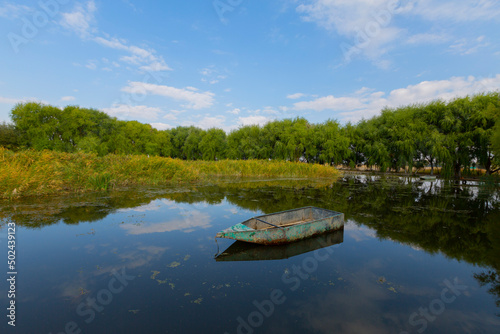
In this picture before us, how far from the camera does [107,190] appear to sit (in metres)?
14.1

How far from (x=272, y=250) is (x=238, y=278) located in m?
1.65

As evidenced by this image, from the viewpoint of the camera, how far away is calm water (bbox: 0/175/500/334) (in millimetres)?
3576

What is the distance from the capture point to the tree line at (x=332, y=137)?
100 feet

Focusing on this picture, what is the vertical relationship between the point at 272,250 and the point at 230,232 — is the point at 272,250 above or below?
below

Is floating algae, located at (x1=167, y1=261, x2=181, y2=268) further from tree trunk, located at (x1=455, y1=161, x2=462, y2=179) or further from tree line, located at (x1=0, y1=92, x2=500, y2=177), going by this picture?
tree trunk, located at (x1=455, y1=161, x2=462, y2=179)

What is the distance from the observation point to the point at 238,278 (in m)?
4.84

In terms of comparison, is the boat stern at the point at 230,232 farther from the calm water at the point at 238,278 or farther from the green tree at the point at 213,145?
the green tree at the point at 213,145

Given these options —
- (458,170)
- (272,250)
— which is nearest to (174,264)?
(272,250)

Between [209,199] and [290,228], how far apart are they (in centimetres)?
733

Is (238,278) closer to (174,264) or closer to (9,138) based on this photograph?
(174,264)

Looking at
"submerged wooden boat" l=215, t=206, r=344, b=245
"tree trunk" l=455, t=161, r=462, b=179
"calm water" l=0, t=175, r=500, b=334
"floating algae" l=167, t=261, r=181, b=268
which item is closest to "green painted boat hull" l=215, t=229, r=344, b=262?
"calm water" l=0, t=175, r=500, b=334

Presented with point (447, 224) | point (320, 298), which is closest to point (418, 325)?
point (320, 298)

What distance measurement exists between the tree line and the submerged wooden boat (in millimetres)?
25467

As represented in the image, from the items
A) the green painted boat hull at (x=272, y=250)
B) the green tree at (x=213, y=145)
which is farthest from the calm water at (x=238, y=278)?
the green tree at (x=213, y=145)
